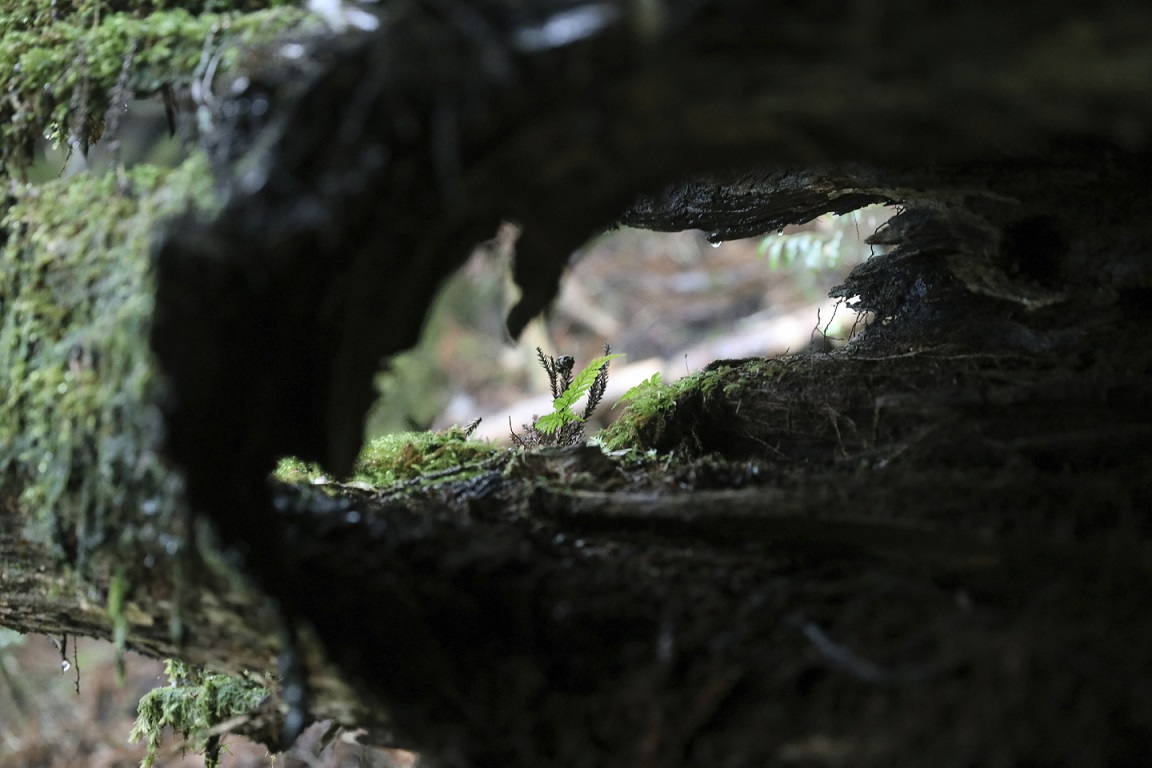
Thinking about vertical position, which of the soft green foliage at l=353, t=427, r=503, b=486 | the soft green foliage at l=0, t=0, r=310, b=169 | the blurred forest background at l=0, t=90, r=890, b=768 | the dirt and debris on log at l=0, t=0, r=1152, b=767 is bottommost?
the blurred forest background at l=0, t=90, r=890, b=768

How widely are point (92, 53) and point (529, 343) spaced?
9554 mm

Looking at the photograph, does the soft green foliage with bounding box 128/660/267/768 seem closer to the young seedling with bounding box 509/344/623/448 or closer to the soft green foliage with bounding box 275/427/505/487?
the soft green foliage with bounding box 275/427/505/487

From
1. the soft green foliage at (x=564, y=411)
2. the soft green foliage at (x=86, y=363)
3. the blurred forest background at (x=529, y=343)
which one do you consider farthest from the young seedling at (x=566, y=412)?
the blurred forest background at (x=529, y=343)

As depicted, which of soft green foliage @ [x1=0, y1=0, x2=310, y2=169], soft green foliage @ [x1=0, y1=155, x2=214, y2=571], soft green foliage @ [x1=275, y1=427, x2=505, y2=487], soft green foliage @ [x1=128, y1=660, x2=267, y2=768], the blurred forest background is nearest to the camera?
soft green foliage @ [x1=0, y1=155, x2=214, y2=571]

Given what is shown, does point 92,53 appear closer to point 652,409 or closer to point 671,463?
point 671,463

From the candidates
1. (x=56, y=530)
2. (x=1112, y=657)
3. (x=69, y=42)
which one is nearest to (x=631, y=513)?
(x=1112, y=657)

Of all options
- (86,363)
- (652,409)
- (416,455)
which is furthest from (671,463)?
(86,363)

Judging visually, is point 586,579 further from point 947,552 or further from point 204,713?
point 204,713

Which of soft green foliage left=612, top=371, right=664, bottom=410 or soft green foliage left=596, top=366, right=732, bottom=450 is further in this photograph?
soft green foliage left=612, top=371, right=664, bottom=410

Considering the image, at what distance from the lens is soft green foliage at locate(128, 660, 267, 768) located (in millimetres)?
2562

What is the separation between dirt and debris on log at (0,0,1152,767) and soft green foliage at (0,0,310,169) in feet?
1.28

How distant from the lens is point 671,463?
A: 2.64m

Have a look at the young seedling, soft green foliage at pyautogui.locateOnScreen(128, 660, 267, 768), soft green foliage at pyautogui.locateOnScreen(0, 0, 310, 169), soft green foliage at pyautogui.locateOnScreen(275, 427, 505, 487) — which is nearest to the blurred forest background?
the young seedling

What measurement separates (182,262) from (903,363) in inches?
91.0
